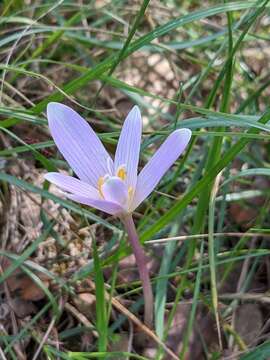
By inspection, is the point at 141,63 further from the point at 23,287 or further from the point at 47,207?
the point at 23,287

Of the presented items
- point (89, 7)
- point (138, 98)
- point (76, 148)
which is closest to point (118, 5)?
point (89, 7)

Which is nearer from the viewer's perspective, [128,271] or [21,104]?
[128,271]

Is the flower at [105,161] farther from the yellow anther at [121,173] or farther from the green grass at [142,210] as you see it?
the green grass at [142,210]

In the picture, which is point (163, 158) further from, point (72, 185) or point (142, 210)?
point (142, 210)

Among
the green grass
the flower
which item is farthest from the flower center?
the green grass

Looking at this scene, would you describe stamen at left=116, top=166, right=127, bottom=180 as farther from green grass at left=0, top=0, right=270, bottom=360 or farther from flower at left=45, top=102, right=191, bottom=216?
green grass at left=0, top=0, right=270, bottom=360

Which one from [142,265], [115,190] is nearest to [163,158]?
[115,190]
